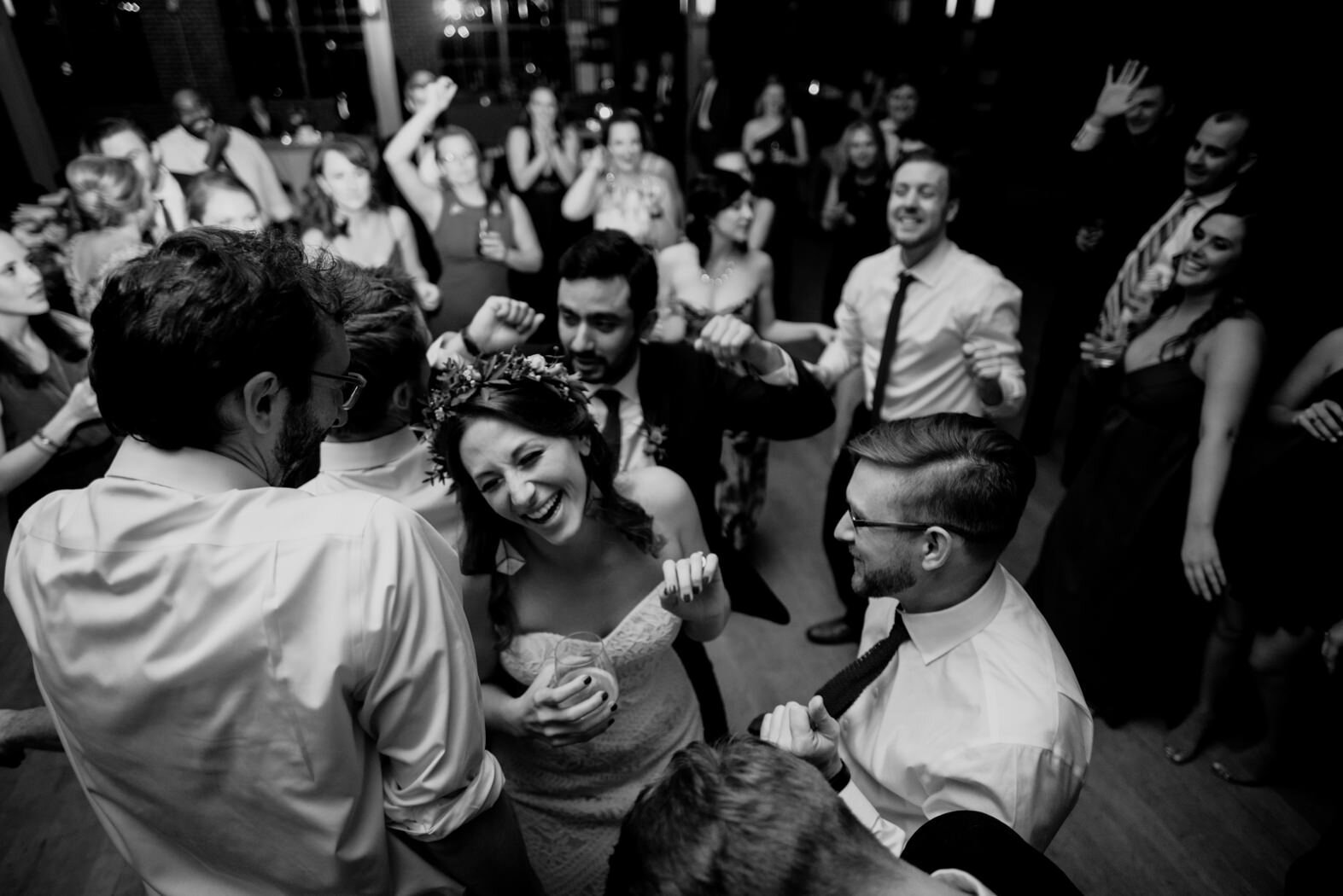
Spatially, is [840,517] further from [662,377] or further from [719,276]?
[719,276]

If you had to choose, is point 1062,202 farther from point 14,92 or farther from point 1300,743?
point 14,92

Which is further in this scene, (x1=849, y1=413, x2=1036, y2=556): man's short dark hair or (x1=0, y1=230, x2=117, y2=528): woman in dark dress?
(x1=0, y1=230, x2=117, y2=528): woman in dark dress

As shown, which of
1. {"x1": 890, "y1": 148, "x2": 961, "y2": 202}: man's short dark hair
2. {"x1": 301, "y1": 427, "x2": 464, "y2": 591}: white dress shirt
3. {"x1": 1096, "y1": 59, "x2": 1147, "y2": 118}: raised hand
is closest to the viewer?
{"x1": 301, "y1": 427, "x2": 464, "y2": 591}: white dress shirt

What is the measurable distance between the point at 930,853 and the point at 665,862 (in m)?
0.40

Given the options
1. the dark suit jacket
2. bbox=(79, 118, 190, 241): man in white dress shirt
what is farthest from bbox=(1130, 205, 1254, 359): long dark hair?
A: bbox=(79, 118, 190, 241): man in white dress shirt

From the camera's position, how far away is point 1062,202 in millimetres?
6480

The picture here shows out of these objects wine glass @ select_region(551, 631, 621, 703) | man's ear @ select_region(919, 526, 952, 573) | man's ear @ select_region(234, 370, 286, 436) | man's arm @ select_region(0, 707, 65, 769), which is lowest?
man's arm @ select_region(0, 707, 65, 769)

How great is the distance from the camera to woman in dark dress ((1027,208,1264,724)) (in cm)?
206

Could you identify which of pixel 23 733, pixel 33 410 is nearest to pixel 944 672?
pixel 23 733

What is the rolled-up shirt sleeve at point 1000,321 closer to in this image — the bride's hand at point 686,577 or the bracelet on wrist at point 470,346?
the bride's hand at point 686,577

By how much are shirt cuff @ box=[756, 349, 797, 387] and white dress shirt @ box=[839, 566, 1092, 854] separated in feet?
3.05

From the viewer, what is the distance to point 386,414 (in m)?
1.65

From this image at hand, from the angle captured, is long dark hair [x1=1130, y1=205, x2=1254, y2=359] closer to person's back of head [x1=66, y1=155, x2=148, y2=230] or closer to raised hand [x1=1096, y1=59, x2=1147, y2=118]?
raised hand [x1=1096, y1=59, x2=1147, y2=118]

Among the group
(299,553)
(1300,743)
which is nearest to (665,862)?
(299,553)
